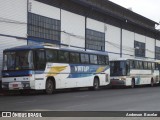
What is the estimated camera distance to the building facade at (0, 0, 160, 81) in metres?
30.0

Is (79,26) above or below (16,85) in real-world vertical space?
above

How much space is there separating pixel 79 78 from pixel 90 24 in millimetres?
13982

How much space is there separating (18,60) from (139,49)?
34336 mm

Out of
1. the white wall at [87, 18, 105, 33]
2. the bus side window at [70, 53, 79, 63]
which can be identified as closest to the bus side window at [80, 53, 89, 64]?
the bus side window at [70, 53, 79, 63]

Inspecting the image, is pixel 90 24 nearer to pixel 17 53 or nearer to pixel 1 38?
pixel 1 38

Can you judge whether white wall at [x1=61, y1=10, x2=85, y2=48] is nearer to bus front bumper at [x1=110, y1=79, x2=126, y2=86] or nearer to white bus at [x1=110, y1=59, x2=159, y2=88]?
white bus at [x1=110, y1=59, x2=159, y2=88]

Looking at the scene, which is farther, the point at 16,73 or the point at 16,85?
the point at 16,73

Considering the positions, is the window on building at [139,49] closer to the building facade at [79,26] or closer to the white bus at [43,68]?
the building facade at [79,26]

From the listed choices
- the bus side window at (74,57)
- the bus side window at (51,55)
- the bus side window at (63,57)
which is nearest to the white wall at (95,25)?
the bus side window at (74,57)

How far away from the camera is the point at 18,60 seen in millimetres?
24734

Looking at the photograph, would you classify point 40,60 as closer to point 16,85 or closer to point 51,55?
point 51,55

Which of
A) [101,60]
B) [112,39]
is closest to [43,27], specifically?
[101,60]

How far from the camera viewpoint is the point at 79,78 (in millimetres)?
29875

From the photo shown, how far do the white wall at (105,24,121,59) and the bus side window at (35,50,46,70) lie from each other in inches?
862
